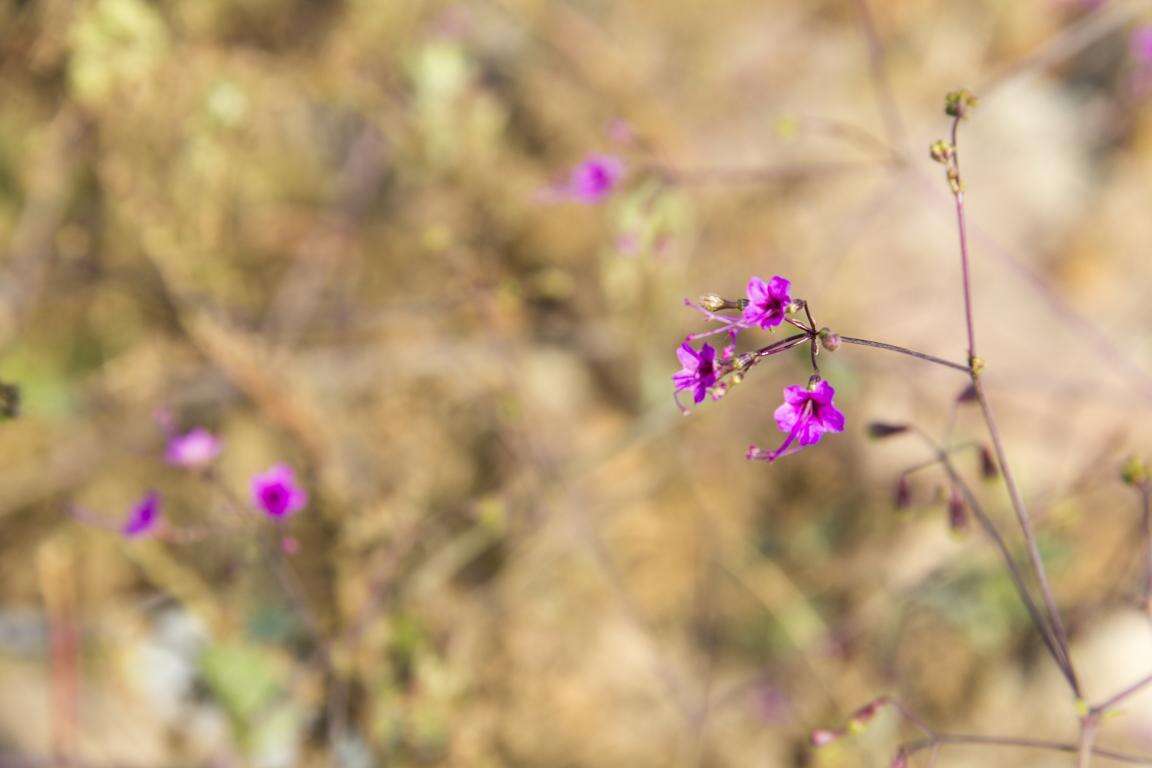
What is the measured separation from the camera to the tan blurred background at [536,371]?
7.64 ft

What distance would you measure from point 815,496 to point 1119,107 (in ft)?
5.59

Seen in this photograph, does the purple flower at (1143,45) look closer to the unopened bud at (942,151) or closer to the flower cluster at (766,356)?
the unopened bud at (942,151)

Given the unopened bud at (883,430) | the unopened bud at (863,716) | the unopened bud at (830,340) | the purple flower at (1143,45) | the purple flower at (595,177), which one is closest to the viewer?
the unopened bud at (830,340)

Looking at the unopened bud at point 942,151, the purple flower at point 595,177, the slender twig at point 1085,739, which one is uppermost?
the purple flower at point 595,177

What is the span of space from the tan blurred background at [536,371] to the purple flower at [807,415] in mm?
1071

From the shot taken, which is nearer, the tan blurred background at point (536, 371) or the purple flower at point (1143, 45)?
the tan blurred background at point (536, 371)

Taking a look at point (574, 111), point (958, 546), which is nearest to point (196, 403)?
point (574, 111)

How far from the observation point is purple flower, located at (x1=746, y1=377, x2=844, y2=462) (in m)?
1.25

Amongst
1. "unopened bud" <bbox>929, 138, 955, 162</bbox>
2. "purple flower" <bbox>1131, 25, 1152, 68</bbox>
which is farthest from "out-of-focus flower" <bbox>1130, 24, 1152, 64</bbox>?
"unopened bud" <bbox>929, 138, 955, 162</bbox>

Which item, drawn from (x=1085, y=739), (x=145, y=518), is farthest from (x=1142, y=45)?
(x=145, y=518)

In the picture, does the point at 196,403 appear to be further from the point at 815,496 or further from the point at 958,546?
the point at 958,546

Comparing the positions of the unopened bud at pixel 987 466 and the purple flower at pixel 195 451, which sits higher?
the purple flower at pixel 195 451

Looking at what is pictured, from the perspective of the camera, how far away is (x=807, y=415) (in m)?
1.28

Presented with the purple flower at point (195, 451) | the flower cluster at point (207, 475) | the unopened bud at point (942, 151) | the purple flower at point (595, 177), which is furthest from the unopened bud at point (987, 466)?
the purple flower at point (195, 451)
